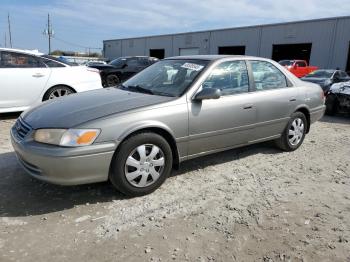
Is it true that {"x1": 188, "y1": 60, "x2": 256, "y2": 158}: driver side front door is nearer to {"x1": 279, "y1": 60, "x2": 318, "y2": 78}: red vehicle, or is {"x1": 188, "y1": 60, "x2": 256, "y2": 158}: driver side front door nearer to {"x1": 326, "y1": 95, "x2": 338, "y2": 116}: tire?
{"x1": 326, "y1": 95, "x2": 338, "y2": 116}: tire

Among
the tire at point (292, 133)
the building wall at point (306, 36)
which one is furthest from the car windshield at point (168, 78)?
the building wall at point (306, 36)

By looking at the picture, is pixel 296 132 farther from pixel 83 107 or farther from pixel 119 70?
pixel 119 70

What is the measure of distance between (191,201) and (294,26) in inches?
1175

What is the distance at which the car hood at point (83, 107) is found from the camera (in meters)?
3.42

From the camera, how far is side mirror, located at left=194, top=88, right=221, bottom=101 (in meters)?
3.90

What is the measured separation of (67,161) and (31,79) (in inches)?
175

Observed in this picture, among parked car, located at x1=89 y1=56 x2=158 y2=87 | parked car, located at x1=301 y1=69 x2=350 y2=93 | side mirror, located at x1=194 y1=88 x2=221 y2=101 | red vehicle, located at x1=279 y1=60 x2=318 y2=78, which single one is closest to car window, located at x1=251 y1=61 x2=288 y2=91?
side mirror, located at x1=194 y1=88 x2=221 y2=101

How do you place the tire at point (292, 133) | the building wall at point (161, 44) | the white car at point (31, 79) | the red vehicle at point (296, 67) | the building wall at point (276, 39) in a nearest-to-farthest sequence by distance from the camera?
the tire at point (292, 133) < the white car at point (31, 79) < the red vehicle at point (296, 67) < the building wall at point (276, 39) < the building wall at point (161, 44)

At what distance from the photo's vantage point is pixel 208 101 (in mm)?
4117

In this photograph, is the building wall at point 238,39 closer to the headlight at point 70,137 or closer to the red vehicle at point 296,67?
the red vehicle at point 296,67

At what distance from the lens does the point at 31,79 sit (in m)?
6.97

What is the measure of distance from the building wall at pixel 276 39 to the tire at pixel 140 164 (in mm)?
26831

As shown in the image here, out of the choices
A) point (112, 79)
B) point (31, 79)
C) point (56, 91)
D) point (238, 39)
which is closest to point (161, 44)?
point (238, 39)

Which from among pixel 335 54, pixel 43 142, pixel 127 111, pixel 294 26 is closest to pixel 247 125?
pixel 127 111
